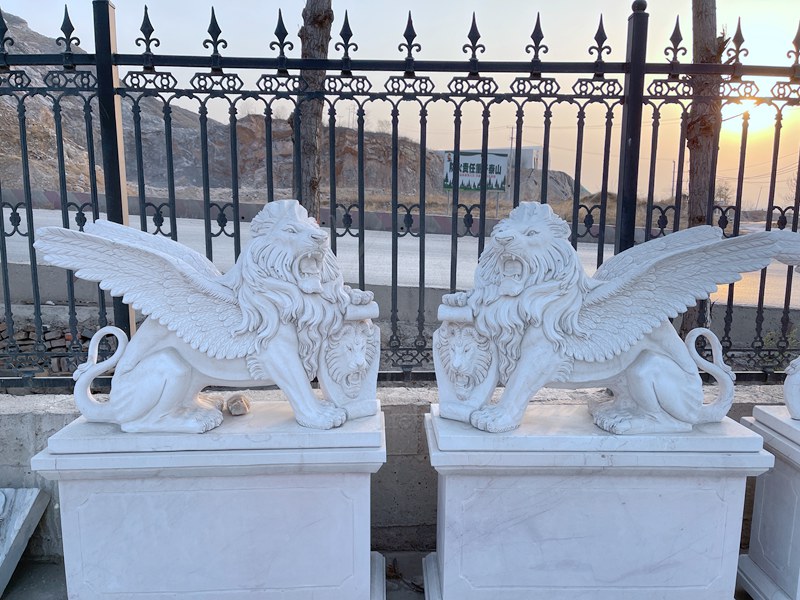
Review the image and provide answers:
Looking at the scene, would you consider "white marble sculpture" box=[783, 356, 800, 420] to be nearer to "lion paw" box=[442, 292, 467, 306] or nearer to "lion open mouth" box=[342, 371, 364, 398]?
"lion paw" box=[442, 292, 467, 306]

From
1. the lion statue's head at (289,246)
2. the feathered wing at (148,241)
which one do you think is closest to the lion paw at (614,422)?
the lion statue's head at (289,246)

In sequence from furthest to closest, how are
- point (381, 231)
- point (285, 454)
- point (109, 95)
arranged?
point (381, 231)
point (109, 95)
point (285, 454)

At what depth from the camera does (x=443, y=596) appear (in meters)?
2.37

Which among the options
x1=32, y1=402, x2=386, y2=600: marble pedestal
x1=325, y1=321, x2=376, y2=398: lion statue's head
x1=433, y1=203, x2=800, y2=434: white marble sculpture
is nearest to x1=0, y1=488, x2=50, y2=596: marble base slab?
x1=32, y1=402, x2=386, y2=600: marble pedestal

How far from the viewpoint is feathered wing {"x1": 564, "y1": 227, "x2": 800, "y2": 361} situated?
7.58 feet

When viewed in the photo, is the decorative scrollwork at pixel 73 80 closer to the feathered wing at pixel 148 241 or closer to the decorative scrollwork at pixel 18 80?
the decorative scrollwork at pixel 18 80

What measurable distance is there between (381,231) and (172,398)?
12.8 m

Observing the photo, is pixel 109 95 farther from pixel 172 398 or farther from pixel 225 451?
pixel 225 451

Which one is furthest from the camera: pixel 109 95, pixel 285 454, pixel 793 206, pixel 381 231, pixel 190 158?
pixel 190 158

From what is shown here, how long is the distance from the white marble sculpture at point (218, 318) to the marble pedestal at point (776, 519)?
1.91m

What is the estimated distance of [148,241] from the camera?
7.75ft

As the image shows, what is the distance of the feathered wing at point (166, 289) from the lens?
2.25 metres

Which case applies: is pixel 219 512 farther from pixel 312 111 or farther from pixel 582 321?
pixel 312 111

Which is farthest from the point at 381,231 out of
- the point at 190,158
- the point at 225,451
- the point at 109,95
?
the point at 190,158
